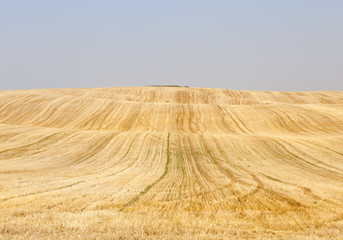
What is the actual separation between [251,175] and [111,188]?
387 inches

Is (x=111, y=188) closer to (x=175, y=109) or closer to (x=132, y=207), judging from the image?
(x=132, y=207)

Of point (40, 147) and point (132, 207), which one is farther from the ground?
point (132, 207)

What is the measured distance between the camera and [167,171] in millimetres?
25094

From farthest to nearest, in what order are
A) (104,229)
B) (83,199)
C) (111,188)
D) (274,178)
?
(274,178)
(111,188)
(83,199)
(104,229)

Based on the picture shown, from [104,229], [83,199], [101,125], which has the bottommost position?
[101,125]

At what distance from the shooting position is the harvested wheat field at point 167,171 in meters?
11.1

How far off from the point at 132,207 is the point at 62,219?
3.33 meters

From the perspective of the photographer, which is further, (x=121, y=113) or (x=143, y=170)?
(x=121, y=113)

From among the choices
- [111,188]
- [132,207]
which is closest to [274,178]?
[111,188]

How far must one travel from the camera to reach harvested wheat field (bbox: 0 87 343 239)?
36.4 feet

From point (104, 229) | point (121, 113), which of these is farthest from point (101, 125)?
point (104, 229)

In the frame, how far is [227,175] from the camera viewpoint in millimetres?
23656

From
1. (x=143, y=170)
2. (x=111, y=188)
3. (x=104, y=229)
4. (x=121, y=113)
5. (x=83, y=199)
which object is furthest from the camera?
(x=121, y=113)

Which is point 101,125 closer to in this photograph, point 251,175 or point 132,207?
point 251,175
